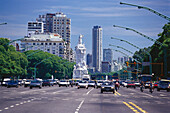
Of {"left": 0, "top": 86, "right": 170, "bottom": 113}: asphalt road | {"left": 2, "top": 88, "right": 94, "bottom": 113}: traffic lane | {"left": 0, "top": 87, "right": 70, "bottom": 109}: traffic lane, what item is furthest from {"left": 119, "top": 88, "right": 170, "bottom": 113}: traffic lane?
{"left": 0, "top": 87, "right": 70, "bottom": 109}: traffic lane

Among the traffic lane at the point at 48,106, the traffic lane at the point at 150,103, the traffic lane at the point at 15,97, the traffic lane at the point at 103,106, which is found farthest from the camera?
the traffic lane at the point at 15,97

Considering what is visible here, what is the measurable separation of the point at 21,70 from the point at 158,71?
1589 inches

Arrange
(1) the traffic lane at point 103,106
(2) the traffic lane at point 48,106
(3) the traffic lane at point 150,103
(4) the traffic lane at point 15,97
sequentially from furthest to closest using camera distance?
1. (4) the traffic lane at point 15,97
2. (3) the traffic lane at point 150,103
3. (1) the traffic lane at point 103,106
4. (2) the traffic lane at point 48,106

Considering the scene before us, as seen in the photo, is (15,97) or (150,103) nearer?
(150,103)

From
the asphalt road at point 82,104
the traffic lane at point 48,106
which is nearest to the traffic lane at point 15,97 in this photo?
the asphalt road at point 82,104

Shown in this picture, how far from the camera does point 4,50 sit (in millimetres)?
110125

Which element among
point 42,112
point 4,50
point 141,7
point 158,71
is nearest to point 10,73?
point 4,50

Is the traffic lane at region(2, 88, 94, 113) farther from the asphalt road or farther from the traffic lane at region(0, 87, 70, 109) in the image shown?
the traffic lane at region(0, 87, 70, 109)

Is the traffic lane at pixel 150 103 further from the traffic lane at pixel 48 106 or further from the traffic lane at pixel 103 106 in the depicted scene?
the traffic lane at pixel 48 106

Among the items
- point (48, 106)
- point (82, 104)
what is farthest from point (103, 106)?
point (48, 106)

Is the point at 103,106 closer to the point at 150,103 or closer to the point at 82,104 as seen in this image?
the point at 82,104

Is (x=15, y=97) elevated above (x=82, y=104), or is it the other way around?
(x=15, y=97)

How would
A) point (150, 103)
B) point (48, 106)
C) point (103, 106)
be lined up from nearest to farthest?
point (48, 106) < point (103, 106) < point (150, 103)

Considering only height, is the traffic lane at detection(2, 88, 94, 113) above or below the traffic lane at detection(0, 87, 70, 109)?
below
